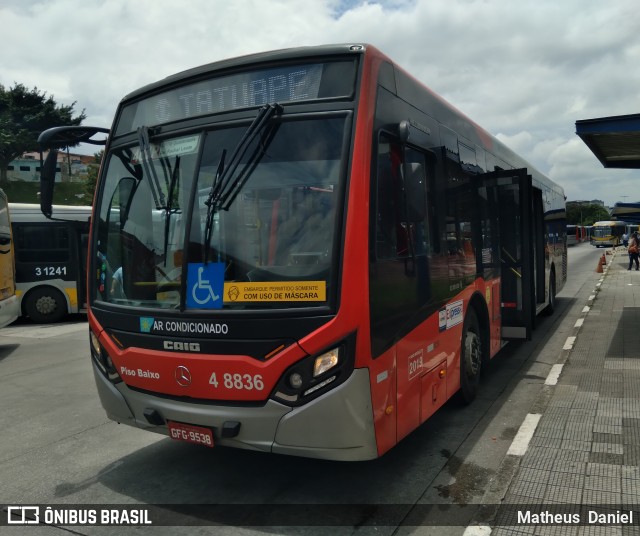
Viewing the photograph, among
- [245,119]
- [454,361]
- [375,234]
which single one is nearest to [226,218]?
[245,119]

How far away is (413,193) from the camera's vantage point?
157 inches

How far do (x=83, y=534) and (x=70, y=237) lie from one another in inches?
477

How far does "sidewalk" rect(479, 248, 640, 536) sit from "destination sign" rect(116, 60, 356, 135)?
2999mm

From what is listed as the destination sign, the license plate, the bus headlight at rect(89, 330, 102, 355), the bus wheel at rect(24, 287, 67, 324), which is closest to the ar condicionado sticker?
the license plate

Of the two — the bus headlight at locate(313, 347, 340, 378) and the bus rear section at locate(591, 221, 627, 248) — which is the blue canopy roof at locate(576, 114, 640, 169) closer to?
the bus headlight at locate(313, 347, 340, 378)

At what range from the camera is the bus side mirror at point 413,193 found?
393cm

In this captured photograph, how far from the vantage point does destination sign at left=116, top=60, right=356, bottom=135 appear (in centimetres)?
360

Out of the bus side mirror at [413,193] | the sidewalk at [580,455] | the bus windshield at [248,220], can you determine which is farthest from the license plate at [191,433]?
the bus side mirror at [413,193]

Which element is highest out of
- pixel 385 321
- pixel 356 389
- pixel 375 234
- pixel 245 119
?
pixel 245 119

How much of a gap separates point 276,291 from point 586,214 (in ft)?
457

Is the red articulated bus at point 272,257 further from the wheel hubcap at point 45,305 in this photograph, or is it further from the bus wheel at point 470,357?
the wheel hubcap at point 45,305

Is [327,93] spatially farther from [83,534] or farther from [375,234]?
[83,534]

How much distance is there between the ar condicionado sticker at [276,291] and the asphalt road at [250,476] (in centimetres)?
146

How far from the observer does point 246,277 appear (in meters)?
3.49
